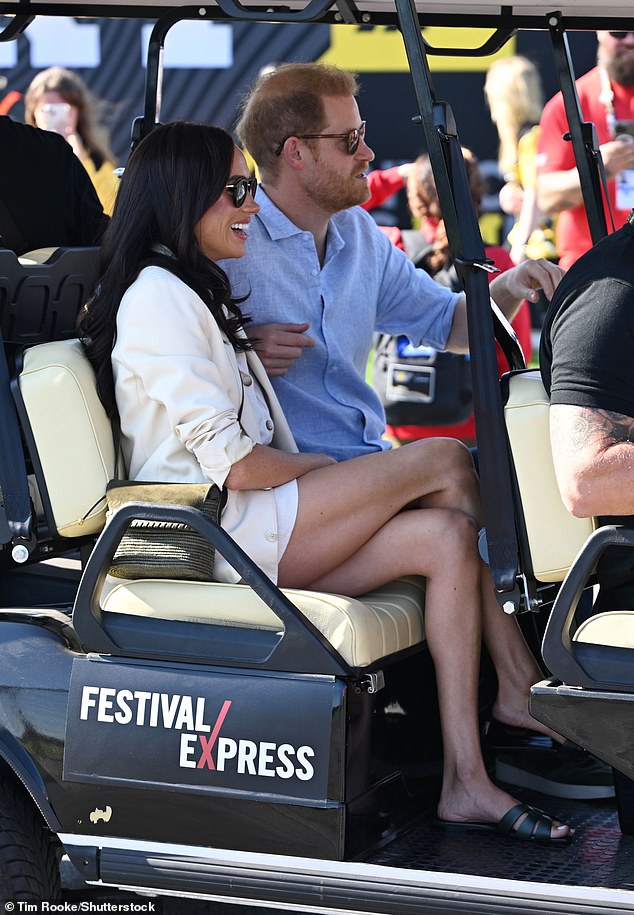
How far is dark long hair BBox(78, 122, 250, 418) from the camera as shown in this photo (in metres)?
2.75

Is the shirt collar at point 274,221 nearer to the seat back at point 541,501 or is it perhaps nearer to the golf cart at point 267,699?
the golf cart at point 267,699

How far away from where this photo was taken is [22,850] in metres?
2.58

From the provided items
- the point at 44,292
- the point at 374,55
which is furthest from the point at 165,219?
the point at 374,55

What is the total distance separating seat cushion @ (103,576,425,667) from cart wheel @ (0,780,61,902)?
415mm

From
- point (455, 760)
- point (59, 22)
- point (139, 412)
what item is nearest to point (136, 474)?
point (139, 412)

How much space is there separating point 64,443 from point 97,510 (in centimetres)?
15

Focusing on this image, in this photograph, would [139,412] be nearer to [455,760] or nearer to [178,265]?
[178,265]

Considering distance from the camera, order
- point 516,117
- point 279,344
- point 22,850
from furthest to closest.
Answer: point 516,117, point 279,344, point 22,850

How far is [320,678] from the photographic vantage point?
2375 millimetres

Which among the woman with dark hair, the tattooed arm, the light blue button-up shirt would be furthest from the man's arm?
the tattooed arm

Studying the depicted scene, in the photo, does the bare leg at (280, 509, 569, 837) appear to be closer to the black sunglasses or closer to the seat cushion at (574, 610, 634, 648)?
the seat cushion at (574, 610, 634, 648)

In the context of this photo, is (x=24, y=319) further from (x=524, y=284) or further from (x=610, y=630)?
(x=610, y=630)

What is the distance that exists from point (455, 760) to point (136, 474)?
2.78 feet

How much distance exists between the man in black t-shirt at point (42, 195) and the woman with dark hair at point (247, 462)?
46cm
